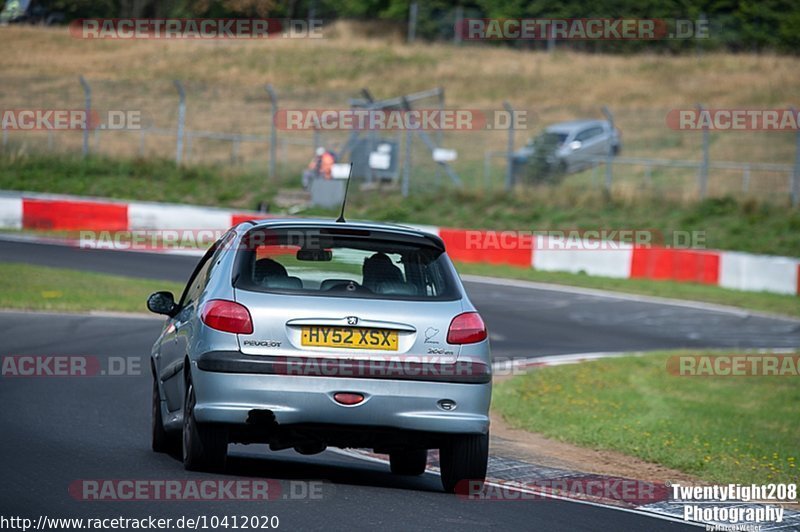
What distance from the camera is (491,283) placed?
84.3 feet

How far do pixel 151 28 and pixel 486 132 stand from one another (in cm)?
2925

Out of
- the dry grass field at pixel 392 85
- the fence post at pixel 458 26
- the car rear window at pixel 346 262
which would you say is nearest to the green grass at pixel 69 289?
the car rear window at pixel 346 262

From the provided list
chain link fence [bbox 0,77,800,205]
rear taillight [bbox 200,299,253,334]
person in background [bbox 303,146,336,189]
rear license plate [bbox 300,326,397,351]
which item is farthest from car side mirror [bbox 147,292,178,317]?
person in background [bbox 303,146,336,189]

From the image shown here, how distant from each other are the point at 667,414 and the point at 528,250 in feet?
49.3

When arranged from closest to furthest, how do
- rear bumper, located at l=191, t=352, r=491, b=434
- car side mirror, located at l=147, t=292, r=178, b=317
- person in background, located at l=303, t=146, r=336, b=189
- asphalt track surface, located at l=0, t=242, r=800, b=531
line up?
1. asphalt track surface, located at l=0, t=242, r=800, b=531
2. rear bumper, located at l=191, t=352, r=491, b=434
3. car side mirror, located at l=147, t=292, r=178, b=317
4. person in background, located at l=303, t=146, r=336, b=189

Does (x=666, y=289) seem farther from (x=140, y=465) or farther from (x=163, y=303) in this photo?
(x=140, y=465)

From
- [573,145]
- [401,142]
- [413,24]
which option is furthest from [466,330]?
[413,24]

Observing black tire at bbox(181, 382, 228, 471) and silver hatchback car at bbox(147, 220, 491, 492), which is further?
black tire at bbox(181, 382, 228, 471)

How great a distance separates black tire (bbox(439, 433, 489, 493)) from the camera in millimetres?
7844

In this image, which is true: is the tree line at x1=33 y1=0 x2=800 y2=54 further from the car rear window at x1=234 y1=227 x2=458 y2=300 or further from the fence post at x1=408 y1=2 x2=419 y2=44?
the car rear window at x1=234 y1=227 x2=458 y2=300

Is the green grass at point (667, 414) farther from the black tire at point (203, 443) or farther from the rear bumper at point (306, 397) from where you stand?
the black tire at point (203, 443)

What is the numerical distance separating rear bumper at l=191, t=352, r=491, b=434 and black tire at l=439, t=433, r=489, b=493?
355 mm

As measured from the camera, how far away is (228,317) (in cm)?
748

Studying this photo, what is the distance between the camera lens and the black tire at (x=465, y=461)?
7.84m
